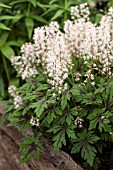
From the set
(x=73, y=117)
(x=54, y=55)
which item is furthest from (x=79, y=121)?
(x=54, y=55)

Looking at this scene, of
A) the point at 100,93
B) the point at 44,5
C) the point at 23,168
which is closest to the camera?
the point at 100,93

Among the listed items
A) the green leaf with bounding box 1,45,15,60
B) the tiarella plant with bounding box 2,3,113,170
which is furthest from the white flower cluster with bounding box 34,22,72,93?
the green leaf with bounding box 1,45,15,60

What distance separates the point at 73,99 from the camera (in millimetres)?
2400

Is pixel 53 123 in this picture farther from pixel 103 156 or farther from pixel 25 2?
pixel 25 2

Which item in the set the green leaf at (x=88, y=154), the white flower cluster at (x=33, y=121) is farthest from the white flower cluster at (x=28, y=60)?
the green leaf at (x=88, y=154)

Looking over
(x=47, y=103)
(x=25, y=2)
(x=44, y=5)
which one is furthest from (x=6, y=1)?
(x=47, y=103)

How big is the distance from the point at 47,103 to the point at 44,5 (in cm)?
125

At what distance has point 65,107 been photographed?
2359mm

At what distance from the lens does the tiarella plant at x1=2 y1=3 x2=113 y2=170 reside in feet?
A: 7.38

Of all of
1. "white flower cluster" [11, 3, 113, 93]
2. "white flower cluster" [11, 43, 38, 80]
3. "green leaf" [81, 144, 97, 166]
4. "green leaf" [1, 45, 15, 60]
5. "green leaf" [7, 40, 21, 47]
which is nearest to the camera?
"green leaf" [81, 144, 97, 166]

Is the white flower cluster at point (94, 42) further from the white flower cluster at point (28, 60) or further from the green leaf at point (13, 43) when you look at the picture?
the green leaf at point (13, 43)

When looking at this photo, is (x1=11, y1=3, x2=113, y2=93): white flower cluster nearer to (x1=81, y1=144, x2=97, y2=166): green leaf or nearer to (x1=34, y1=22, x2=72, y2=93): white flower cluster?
(x1=34, y1=22, x2=72, y2=93): white flower cluster

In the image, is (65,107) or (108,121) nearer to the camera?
(108,121)

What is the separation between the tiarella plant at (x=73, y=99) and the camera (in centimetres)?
225
